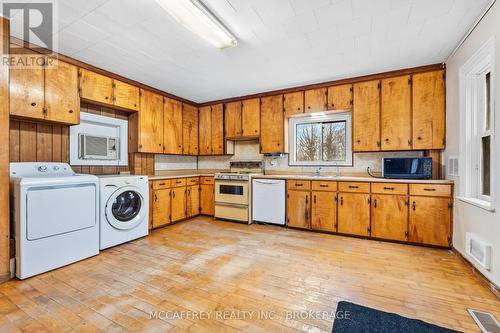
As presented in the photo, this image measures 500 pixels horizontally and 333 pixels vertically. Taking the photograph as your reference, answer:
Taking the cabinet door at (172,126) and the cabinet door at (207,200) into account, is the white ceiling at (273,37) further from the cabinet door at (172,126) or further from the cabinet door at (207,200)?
the cabinet door at (207,200)

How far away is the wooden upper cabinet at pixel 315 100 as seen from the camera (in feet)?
12.8

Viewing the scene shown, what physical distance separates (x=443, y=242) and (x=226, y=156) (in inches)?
161

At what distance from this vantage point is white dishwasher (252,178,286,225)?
4.00 meters

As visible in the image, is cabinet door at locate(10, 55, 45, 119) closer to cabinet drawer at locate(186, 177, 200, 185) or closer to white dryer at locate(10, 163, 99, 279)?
white dryer at locate(10, 163, 99, 279)

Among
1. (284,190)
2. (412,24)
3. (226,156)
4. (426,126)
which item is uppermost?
(412,24)

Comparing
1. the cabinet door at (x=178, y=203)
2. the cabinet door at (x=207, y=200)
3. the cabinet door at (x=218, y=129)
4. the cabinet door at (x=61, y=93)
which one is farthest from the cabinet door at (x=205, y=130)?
A: the cabinet door at (x=61, y=93)

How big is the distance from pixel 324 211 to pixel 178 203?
8.76ft

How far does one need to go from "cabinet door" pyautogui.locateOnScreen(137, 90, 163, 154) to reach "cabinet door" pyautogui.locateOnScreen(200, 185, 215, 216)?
1221mm

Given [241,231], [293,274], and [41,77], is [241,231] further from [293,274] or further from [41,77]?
[41,77]

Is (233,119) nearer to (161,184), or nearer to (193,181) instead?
(193,181)

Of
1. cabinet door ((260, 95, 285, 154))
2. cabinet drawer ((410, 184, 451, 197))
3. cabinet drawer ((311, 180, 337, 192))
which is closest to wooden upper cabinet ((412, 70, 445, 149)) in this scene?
cabinet drawer ((410, 184, 451, 197))

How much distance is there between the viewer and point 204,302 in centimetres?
184

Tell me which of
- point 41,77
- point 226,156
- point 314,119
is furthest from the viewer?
point 226,156

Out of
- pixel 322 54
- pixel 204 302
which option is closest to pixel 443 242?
pixel 322 54
